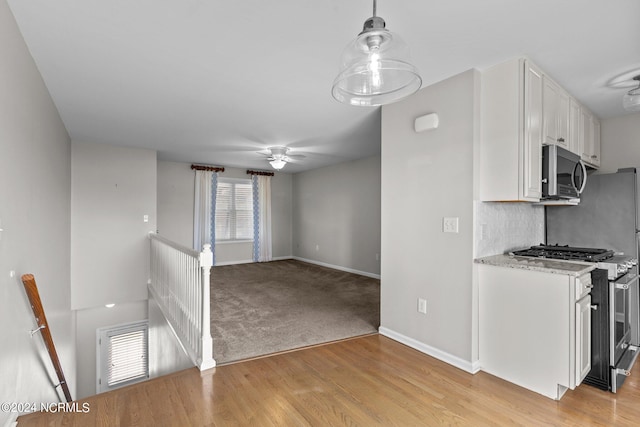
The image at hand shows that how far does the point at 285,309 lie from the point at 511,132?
10.3 feet

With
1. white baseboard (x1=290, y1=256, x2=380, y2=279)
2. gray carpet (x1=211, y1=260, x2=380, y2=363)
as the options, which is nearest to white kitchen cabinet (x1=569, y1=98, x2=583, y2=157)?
gray carpet (x1=211, y1=260, x2=380, y2=363)

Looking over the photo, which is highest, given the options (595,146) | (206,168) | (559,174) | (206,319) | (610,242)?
(206,168)

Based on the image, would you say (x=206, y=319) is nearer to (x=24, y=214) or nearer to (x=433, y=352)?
(x=24, y=214)

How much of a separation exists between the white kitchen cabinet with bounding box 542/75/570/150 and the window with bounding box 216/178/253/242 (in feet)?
20.8

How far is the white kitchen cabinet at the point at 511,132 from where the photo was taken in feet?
7.39

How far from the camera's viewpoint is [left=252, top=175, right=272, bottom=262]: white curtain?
306 inches

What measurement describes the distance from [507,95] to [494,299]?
1.55m

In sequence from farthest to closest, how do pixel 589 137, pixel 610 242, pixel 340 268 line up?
pixel 340 268
pixel 589 137
pixel 610 242

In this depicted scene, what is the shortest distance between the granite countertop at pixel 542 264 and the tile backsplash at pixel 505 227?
4.3 inches

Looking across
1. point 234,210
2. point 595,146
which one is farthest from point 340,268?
point 595,146

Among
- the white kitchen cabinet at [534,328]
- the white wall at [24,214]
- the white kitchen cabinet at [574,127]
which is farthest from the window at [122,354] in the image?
the white kitchen cabinet at [574,127]

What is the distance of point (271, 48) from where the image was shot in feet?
6.94

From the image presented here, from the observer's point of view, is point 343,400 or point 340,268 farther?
point 340,268

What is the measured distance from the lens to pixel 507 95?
2.30 m
